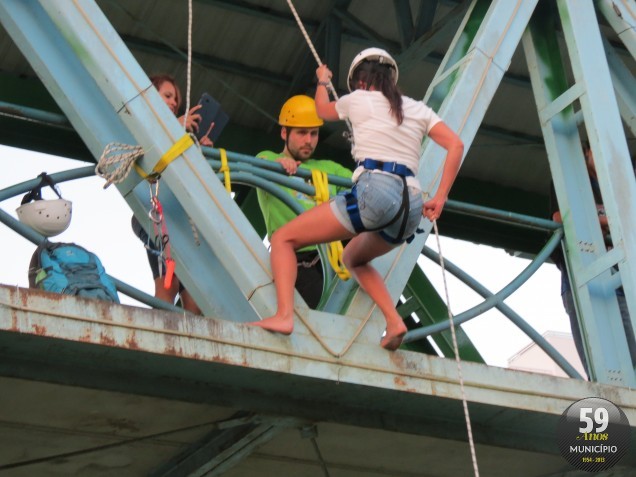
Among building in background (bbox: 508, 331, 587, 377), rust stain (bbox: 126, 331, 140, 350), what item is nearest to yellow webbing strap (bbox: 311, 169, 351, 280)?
rust stain (bbox: 126, 331, 140, 350)

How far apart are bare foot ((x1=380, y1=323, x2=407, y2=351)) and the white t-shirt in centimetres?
84

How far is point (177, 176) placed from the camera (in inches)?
331

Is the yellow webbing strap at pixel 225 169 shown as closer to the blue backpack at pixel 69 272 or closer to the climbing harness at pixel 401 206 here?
the climbing harness at pixel 401 206

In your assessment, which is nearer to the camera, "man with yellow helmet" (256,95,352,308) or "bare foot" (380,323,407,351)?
"bare foot" (380,323,407,351)

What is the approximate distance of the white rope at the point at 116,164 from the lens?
848cm

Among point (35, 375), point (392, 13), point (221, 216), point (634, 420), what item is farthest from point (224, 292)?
point (392, 13)

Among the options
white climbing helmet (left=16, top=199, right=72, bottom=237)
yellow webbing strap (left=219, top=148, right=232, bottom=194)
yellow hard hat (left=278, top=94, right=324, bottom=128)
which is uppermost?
yellow hard hat (left=278, top=94, right=324, bottom=128)

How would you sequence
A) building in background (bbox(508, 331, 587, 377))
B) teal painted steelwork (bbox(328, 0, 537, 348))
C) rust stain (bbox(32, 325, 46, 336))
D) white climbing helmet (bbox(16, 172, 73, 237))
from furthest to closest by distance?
building in background (bbox(508, 331, 587, 377))
teal painted steelwork (bbox(328, 0, 537, 348))
white climbing helmet (bbox(16, 172, 73, 237))
rust stain (bbox(32, 325, 46, 336))

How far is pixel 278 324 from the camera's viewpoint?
7953 millimetres

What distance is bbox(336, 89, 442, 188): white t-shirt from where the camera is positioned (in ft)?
26.7

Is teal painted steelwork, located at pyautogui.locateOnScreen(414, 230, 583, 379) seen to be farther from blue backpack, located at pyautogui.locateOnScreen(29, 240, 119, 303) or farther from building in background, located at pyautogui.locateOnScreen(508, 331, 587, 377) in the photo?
building in background, located at pyautogui.locateOnScreen(508, 331, 587, 377)

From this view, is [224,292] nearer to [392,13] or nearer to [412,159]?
[412,159]

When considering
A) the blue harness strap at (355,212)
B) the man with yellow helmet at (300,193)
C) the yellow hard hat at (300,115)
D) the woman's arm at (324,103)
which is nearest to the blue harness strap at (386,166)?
the blue harness strap at (355,212)

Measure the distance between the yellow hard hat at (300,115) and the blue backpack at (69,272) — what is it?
242cm
